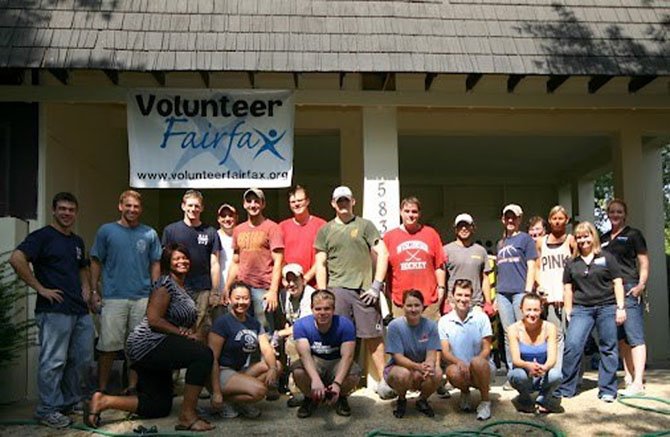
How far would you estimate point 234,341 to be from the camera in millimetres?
5930

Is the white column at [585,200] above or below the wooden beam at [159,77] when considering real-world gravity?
below

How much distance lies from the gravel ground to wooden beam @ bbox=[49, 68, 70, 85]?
3.15 metres

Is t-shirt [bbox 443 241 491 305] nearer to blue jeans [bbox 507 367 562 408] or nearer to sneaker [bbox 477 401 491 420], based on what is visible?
blue jeans [bbox 507 367 562 408]

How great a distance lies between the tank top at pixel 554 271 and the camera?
707 cm

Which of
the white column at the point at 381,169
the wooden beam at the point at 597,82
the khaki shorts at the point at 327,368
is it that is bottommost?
the khaki shorts at the point at 327,368

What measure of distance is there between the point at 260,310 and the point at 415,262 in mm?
1453

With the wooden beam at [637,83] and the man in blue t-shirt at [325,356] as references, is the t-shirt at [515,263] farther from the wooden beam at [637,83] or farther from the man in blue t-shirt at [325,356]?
the wooden beam at [637,83]

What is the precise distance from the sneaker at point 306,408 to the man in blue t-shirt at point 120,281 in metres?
1.43

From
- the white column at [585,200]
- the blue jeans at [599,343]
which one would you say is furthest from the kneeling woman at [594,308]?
the white column at [585,200]

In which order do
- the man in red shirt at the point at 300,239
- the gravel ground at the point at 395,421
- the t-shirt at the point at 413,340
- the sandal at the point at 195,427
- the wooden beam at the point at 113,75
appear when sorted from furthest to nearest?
the wooden beam at the point at 113,75
the man in red shirt at the point at 300,239
the t-shirt at the point at 413,340
the gravel ground at the point at 395,421
the sandal at the point at 195,427

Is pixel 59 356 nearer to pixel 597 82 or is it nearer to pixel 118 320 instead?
pixel 118 320

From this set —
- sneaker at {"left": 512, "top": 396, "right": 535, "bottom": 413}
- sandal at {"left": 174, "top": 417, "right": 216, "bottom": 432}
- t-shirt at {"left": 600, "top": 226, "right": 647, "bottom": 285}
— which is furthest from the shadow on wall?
sandal at {"left": 174, "top": 417, "right": 216, "bottom": 432}

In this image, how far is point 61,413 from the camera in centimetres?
586

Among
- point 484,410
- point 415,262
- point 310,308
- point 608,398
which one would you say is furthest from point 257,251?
point 608,398
